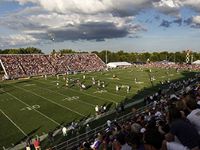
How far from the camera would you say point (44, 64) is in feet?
247

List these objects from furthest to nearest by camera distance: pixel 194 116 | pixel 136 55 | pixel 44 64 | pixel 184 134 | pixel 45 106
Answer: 1. pixel 136 55
2. pixel 44 64
3. pixel 45 106
4. pixel 194 116
5. pixel 184 134

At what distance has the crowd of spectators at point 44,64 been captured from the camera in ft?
219

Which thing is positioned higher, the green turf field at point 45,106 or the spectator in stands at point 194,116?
the spectator in stands at point 194,116

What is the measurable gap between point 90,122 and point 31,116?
616cm

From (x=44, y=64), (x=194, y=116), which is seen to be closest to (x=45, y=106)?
(x=194, y=116)

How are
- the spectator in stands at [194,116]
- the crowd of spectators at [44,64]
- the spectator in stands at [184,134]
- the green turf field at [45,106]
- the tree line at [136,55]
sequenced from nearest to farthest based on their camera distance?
the spectator in stands at [184,134] < the spectator in stands at [194,116] < the green turf field at [45,106] < the crowd of spectators at [44,64] < the tree line at [136,55]

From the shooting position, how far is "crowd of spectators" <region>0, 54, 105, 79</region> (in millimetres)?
66688

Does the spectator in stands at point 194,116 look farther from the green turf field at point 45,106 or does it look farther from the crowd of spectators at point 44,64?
the crowd of spectators at point 44,64

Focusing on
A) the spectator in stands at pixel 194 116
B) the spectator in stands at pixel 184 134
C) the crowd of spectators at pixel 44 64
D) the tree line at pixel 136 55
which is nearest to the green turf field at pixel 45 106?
the spectator in stands at pixel 194 116

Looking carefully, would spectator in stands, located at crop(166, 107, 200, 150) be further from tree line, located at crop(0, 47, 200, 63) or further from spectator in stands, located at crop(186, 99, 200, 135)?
tree line, located at crop(0, 47, 200, 63)

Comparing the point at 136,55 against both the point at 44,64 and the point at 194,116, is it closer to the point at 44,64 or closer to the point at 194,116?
the point at 44,64

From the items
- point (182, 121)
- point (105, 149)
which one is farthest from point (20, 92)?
point (182, 121)

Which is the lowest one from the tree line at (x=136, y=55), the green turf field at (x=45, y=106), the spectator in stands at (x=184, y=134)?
the tree line at (x=136, y=55)

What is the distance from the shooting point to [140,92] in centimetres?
3809
